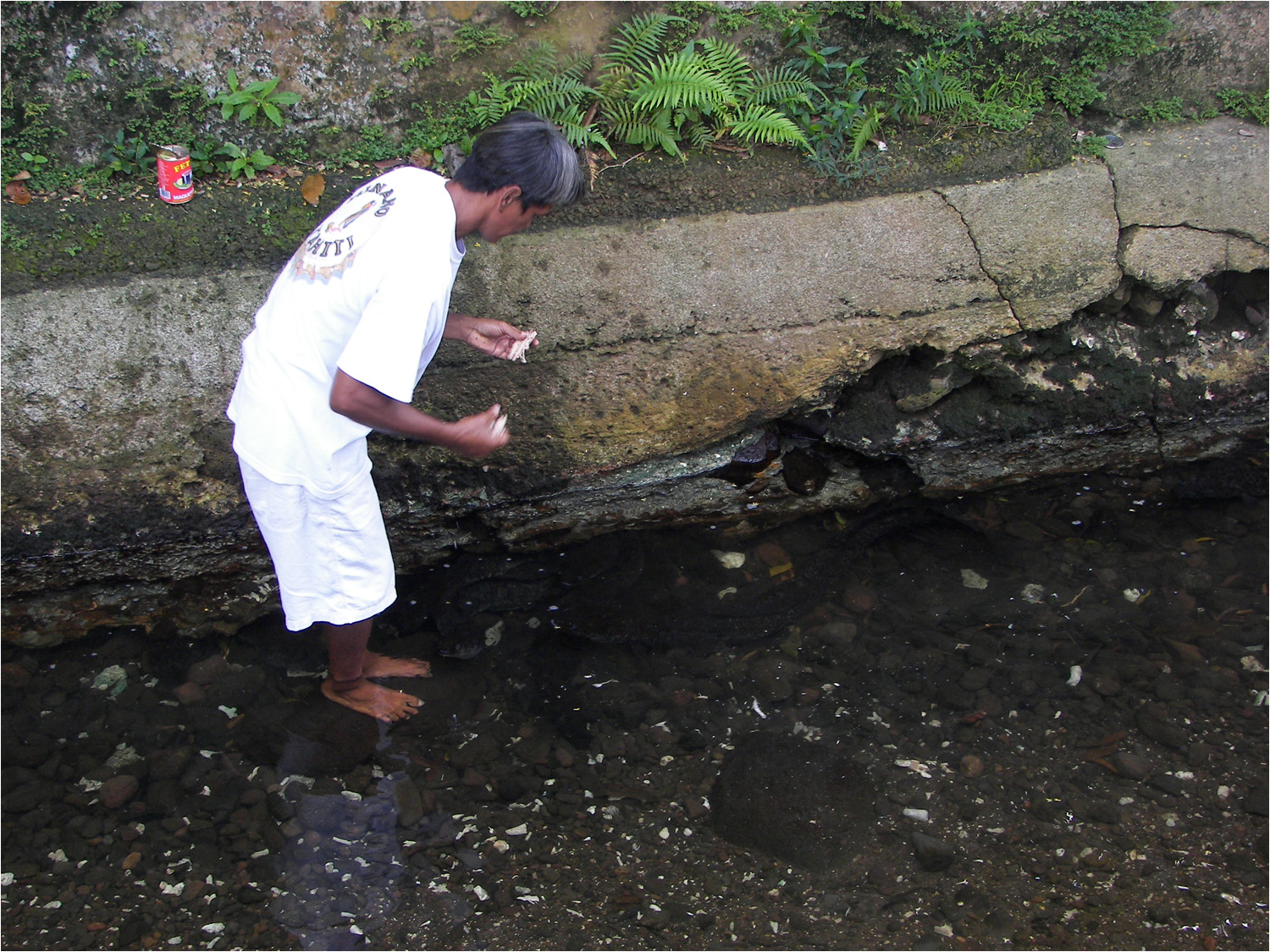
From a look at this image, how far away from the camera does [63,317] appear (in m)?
3.00

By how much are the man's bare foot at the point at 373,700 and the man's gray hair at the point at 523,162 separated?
171cm

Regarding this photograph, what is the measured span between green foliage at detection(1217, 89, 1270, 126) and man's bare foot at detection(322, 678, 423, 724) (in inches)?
166

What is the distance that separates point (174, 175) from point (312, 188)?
1.59 ft

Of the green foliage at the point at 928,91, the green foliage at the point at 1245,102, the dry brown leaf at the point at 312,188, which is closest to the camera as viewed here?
the dry brown leaf at the point at 312,188

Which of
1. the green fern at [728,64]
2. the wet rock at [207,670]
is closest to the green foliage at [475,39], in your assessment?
the green fern at [728,64]

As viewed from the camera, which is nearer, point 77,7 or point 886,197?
point 77,7

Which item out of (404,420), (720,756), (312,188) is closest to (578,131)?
(312,188)

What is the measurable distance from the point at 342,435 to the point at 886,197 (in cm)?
239

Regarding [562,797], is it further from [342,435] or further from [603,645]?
[342,435]

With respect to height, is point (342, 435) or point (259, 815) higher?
point (342, 435)

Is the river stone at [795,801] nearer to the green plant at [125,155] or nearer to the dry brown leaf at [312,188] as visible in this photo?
the dry brown leaf at [312,188]

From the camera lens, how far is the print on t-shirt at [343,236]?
6.61 ft

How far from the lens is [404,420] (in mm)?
2051

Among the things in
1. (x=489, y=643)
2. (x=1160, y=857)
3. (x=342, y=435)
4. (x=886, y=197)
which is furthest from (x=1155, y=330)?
(x=342, y=435)
